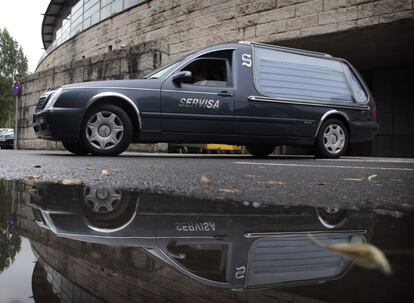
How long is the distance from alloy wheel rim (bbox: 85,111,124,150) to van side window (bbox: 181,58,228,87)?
1.26m

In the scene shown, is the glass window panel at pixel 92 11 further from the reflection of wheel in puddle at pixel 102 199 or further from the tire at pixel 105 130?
the reflection of wheel in puddle at pixel 102 199

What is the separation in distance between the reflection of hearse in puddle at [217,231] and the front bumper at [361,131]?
6.06 m

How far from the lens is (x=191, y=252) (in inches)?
48.1

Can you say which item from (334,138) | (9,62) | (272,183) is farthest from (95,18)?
(9,62)

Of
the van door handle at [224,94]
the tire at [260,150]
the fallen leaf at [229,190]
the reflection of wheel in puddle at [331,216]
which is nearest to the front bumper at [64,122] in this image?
the van door handle at [224,94]

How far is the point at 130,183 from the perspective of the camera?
2.75 meters

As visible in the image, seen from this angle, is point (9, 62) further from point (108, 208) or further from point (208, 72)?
point (108, 208)

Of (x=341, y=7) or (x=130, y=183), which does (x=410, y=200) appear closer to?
(x=130, y=183)

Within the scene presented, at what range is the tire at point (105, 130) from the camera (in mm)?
5980

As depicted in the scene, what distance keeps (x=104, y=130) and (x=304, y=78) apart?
3355mm

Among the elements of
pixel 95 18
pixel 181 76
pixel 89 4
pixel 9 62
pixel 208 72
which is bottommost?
pixel 181 76

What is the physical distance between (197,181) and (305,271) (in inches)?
73.0

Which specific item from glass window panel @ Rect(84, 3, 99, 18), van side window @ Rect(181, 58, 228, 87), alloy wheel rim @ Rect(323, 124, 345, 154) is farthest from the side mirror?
glass window panel @ Rect(84, 3, 99, 18)

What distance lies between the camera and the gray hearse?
19.7ft
